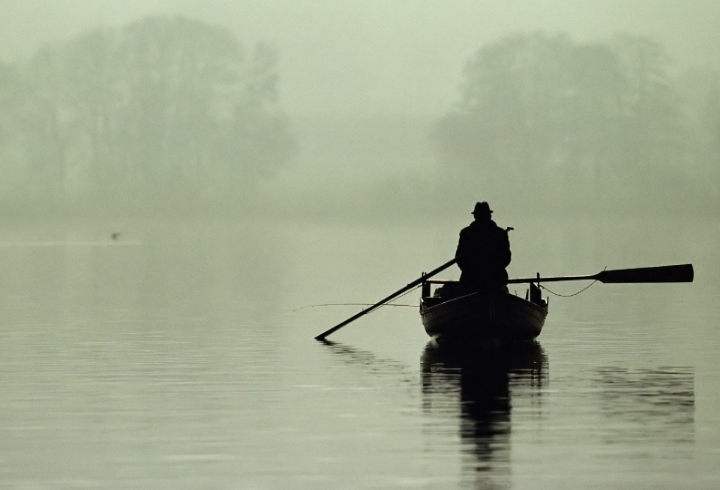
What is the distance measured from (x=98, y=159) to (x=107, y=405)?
97.2m

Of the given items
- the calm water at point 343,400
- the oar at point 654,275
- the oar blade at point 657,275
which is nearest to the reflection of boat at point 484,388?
the calm water at point 343,400

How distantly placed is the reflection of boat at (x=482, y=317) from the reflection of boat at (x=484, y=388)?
0.26 meters

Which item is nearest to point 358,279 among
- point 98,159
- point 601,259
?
point 601,259

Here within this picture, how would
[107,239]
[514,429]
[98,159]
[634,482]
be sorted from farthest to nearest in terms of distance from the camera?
[107,239] < [98,159] < [514,429] < [634,482]

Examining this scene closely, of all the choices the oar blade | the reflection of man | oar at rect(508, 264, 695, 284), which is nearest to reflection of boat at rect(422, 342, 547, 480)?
the reflection of man

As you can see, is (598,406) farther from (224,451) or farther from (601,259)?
(601,259)

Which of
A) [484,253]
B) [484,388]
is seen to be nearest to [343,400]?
[484,388]

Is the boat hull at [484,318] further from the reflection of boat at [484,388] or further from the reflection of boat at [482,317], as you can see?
the reflection of boat at [484,388]

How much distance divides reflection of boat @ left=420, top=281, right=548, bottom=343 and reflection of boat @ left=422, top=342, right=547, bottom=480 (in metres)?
0.26

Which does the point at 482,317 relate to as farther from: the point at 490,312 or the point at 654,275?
the point at 654,275

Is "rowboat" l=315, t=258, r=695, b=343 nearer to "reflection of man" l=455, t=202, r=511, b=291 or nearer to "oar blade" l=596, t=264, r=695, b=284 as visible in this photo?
"oar blade" l=596, t=264, r=695, b=284

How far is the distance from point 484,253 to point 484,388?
5.93 meters

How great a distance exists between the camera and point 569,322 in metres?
35.1

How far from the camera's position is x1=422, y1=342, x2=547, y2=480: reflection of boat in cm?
1655
